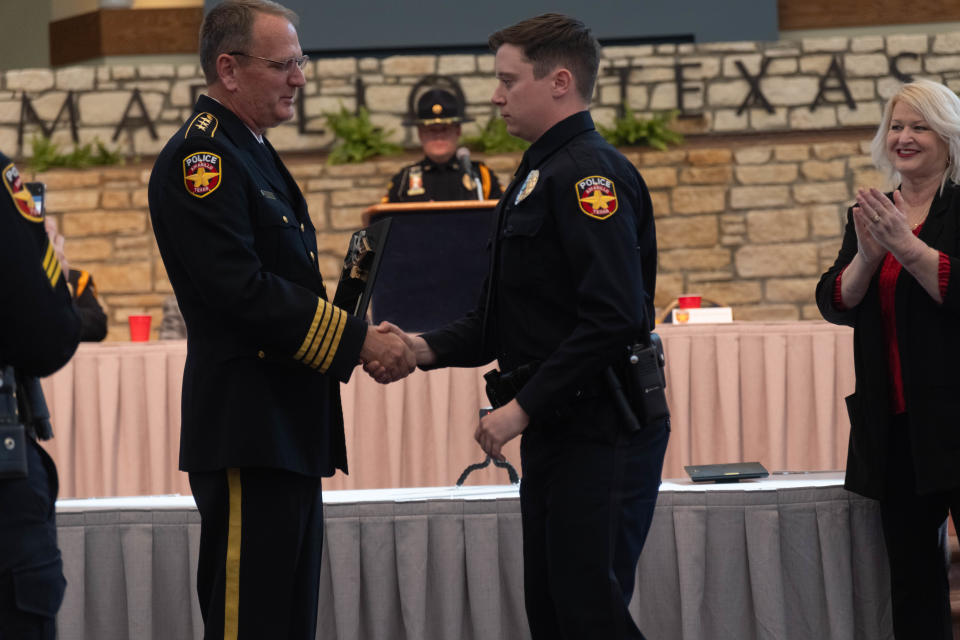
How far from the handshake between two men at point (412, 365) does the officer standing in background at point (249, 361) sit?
0.31 feet

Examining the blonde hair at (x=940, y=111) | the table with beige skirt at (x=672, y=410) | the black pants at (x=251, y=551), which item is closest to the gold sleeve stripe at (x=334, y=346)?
the black pants at (x=251, y=551)

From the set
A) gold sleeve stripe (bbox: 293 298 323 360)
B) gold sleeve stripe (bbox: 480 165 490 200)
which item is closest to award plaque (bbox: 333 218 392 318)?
gold sleeve stripe (bbox: 293 298 323 360)

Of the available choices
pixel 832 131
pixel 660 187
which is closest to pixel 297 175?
pixel 660 187

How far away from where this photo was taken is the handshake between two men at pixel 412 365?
2.39 meters

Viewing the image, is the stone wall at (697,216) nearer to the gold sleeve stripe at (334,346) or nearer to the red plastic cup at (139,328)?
the red plastic cup at (139,328)

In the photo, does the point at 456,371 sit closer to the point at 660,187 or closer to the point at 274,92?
the point at 274,92

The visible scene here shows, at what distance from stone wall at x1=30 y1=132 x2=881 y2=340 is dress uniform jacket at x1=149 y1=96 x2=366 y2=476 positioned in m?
6.17

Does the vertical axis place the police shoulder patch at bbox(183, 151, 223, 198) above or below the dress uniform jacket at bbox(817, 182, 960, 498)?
above

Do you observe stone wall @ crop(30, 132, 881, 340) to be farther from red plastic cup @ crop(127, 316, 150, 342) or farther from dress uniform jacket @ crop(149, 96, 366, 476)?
dress uniform jacket @ crop(149, 96, 366, 476)

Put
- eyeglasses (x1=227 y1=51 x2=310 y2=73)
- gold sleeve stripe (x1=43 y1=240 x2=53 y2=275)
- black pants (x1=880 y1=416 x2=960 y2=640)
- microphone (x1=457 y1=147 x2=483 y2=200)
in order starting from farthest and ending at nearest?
microphone (x1=457 y1=147 x2=483 y2=200), black pants (x1=880 y1=416 x2=960 y2=640), eyeglasses (x1=227 y1=51 x2=310 y2=73), gold sleeve stripe (x1=43 y1=240 x2=53 y2=275)

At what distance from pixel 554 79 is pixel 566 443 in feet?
2.47

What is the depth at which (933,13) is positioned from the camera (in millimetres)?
9219

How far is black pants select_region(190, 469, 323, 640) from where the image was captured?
237 cm

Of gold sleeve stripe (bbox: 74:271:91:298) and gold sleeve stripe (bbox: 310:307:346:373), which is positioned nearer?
gold sleeve stripe (bbox: 310:307:346:373)
